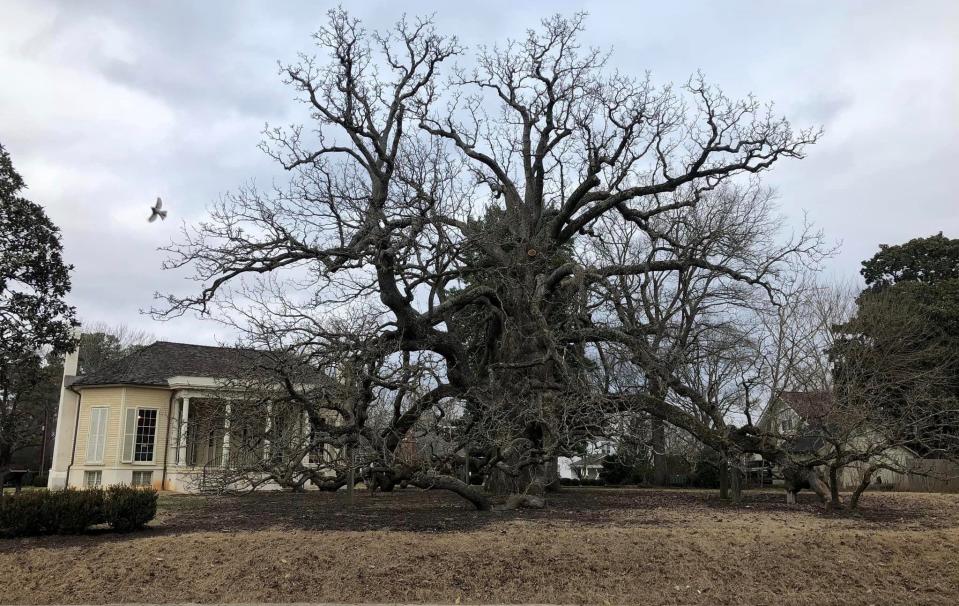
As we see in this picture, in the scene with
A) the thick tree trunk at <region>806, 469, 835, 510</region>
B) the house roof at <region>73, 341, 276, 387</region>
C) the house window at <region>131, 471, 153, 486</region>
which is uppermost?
the house roof at <region>73, 341, 276, 387</region>

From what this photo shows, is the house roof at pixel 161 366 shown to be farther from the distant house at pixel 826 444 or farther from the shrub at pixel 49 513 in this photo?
the distant house at pixel 826 444

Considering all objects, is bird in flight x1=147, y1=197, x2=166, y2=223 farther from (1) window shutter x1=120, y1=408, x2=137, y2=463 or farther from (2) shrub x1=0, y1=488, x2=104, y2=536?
(1) window shutter x1=120, y1=408, x2=137, y2=463

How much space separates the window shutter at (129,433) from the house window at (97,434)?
75 centimetres

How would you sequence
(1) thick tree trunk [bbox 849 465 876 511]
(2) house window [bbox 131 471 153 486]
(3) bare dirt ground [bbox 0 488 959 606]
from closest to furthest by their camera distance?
1. (3) bare dirt ground [bbox 0 488 959 606]
2. (1) thick tree trunk [bbox 849 465 876 511]
3. (2) house window [bbox 131 471 153 486]

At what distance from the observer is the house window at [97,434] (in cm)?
2769

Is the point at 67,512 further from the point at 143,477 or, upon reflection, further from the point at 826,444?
the point at 826,444

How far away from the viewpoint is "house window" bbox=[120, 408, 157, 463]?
91.1ft

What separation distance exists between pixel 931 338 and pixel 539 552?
2646 cm

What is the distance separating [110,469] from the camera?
27438 mm

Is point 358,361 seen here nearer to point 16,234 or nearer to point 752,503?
point 16,234

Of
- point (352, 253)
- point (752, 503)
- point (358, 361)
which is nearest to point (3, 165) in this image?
point (352, 253)

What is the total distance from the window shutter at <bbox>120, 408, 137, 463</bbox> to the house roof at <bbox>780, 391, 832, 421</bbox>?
76.1 feet

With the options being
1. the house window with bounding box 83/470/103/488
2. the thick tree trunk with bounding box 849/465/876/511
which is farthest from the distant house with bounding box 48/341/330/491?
the thick tree trunk with bounding box 849/465/876/511

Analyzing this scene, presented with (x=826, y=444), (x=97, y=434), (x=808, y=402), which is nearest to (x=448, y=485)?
(x=826, y=444)
